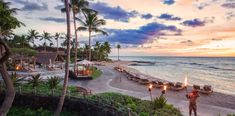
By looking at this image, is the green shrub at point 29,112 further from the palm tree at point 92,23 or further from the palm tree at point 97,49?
the palm tree at point 97,49

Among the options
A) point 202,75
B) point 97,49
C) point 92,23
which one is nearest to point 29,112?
point 92,23

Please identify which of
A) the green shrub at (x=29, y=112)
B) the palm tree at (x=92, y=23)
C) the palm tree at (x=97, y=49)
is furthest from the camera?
the palm tree at (x=97, y=49)

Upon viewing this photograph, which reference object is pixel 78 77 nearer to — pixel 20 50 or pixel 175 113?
pixel 20 50

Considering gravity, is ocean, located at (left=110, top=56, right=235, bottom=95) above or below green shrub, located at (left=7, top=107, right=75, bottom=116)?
below

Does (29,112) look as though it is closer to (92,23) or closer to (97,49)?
(92,23)

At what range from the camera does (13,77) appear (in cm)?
2559

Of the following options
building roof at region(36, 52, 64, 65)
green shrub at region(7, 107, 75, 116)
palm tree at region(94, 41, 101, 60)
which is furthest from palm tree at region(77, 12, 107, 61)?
palm tree at region(94, 41, 101, 60)

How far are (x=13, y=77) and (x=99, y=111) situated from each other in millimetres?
12033

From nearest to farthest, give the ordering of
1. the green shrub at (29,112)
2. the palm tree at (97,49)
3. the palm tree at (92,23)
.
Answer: the green shrub at (29,112) < the palm tree at (92,23) < the palm tree at (97,49)

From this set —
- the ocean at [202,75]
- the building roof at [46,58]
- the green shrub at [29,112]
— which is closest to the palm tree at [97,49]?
the ocean at [202,75]

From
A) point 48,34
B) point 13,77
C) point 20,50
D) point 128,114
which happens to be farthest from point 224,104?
point 48,34

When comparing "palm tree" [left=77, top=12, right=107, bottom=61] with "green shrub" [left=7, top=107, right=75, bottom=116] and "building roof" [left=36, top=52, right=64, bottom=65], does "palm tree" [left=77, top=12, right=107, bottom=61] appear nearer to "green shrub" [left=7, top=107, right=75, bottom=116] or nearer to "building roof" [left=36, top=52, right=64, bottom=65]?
"building roof" [left=36, top=52, right=64, bottom=65]

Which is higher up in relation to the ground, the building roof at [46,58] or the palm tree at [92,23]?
the palm tree at [92,23]

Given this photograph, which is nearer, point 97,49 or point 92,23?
point 92,23
